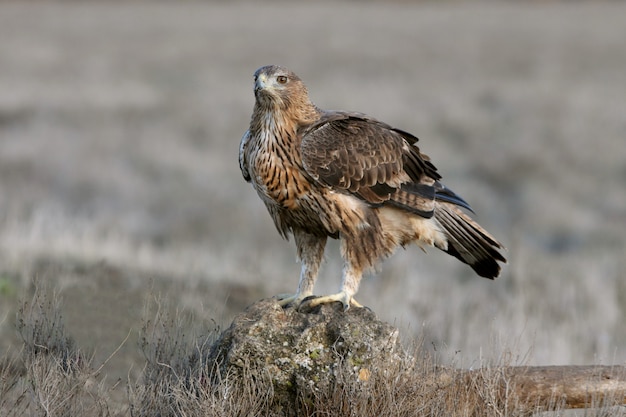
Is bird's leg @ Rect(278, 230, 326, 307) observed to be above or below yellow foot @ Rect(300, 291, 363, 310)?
above

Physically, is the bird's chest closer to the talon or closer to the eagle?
the eagle

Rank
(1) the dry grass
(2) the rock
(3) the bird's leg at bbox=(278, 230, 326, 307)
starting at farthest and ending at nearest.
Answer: (3) the bird's leg at bbox=(278, 230, 326, 307) < (2) the rock < (1) the dry grass

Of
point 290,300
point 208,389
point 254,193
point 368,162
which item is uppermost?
point 254,193

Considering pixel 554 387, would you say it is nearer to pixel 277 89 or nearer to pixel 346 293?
pixel 346 293

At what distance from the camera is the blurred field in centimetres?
858

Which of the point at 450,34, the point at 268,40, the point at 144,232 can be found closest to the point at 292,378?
the point at 144,232

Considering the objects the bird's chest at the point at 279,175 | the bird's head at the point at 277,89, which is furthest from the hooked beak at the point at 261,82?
the bird's chest at the point at 279,175

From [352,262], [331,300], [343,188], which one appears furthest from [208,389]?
[343,188]

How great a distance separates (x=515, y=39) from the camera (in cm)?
3866

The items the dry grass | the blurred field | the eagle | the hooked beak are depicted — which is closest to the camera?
the dry grass

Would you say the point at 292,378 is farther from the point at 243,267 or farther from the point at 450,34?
the point at 450,34

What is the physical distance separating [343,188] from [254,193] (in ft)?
38.7

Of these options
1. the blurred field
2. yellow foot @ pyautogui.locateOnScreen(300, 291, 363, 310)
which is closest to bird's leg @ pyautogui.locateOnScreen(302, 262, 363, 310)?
yellow foot @ pyautogui.locateOnScreen(300, 291, 363, 310)

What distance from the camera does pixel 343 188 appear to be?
5273mm
